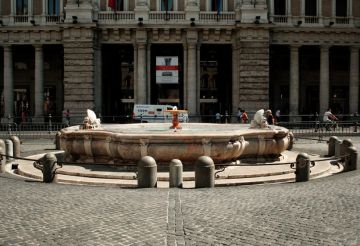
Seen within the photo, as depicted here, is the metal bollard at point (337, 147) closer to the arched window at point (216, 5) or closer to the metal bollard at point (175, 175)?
the metal bollard at point (175, 175)

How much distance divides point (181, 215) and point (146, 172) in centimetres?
343

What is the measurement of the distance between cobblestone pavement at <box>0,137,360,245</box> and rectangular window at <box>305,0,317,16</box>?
34157 millimetres

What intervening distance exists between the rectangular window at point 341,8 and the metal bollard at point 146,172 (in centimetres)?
3791

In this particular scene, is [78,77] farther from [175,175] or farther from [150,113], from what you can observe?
[175,175]

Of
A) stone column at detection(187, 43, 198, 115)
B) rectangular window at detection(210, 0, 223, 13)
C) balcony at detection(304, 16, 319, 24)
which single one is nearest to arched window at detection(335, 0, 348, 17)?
balcony at detection(304, 16, 319, 24)

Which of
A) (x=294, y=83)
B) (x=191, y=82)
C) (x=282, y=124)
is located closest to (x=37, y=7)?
(x=191, y=82)

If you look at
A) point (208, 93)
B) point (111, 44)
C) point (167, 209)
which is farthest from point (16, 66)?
point (167, 209)

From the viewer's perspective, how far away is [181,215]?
32.7ft

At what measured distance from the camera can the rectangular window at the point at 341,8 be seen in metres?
45.2

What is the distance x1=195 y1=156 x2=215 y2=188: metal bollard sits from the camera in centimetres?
1312

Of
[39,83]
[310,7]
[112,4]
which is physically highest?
[310,7]

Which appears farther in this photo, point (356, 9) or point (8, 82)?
point (356, 9)

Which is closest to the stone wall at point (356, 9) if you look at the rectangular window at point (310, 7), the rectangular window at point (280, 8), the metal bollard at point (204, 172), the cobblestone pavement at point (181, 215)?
the rectangular window at point (310, 7)

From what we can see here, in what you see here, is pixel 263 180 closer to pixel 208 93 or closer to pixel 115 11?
pixel 115 11
